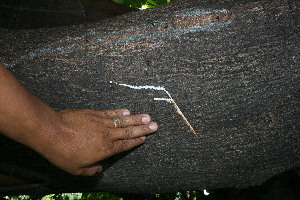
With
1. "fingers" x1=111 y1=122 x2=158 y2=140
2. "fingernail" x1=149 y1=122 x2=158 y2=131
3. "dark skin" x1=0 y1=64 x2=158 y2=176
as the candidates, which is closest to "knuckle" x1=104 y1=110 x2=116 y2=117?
"dark skin" x1=0 y1=64 x2=158 y2=176

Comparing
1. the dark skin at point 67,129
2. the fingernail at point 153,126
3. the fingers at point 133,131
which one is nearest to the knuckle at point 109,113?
the dark skin at point 67,129

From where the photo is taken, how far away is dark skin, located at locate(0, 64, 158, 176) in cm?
134

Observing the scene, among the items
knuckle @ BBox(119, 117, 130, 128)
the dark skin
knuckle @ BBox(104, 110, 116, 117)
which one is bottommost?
the dark skin

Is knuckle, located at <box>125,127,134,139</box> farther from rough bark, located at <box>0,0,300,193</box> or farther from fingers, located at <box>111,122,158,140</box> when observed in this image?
rough bark, located at <box>0,0,300,193</box>

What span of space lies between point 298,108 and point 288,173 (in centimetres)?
156

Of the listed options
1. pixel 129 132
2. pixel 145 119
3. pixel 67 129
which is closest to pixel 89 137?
pixel 67 129

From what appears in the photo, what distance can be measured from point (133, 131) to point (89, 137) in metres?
0.26

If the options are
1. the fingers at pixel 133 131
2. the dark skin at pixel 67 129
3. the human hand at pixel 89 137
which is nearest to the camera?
the dark skin at pixel 67 129

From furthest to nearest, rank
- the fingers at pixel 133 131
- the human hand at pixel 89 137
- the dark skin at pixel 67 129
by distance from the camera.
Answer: the fingers at pixel 133 131 → the human hand at pixel 89 137 → the dark skin at pixel 67 129

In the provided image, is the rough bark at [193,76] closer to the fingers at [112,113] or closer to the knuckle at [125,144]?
the fingers at [112,113]

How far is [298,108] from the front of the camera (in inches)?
68.2

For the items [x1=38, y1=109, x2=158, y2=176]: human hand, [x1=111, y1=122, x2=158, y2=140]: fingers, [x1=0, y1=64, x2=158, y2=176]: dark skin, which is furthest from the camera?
[x1=111, y1=122, x2=158, y2=140]: fingers

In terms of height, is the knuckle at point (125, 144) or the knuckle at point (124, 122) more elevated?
the knuckle at point (124, 122)

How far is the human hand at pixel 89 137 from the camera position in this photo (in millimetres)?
1540
